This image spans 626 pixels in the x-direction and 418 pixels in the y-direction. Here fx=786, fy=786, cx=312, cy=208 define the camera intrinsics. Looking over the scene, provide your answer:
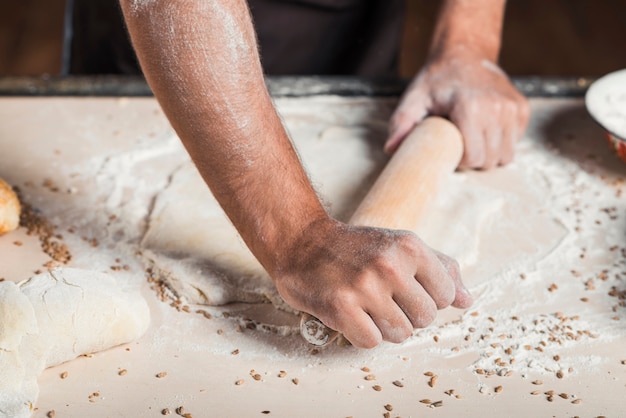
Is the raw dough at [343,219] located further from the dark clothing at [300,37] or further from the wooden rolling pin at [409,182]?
the dark clothing at [300,37]

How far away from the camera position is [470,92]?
1.47 m

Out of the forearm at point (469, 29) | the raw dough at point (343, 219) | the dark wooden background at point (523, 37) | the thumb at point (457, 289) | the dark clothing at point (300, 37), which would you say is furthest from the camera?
the dark wooden background at point (523, 37)

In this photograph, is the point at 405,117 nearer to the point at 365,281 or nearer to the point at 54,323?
the point at 365,281

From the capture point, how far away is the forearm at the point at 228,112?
973mm

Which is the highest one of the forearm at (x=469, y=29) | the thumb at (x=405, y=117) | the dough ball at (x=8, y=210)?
the forearm at (x=469, y=29)

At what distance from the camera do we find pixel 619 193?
4.60ft

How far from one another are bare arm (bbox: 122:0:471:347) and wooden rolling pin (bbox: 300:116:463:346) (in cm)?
5

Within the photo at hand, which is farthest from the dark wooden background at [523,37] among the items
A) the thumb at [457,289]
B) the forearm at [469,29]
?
the thumb at [457,289]

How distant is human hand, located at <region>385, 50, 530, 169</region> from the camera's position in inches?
56.8

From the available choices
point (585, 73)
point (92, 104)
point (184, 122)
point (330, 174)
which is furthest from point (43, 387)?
point (585, 73)

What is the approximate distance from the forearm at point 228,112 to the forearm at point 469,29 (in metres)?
0.66

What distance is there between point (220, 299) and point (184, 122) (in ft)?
0.89

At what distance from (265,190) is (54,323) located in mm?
312

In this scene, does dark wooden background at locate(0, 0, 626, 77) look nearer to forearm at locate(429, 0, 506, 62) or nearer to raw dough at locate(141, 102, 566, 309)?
forearm at locate(429, 0, 506, 62)
